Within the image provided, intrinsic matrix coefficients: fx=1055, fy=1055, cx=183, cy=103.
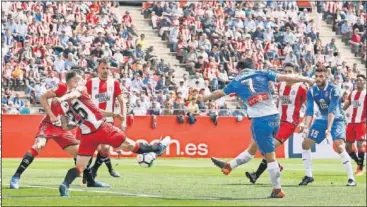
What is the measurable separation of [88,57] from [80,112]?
71.0ft

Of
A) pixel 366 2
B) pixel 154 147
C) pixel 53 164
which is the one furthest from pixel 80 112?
pixel 366 2

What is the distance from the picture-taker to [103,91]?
21.0 metres

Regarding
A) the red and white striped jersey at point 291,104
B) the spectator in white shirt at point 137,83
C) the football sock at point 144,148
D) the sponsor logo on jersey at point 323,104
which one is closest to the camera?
the football sock at point 144,148

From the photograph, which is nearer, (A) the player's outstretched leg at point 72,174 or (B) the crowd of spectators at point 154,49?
(A) the player's outstretched leg at point 72,174

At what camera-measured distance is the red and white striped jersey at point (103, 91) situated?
2075cm

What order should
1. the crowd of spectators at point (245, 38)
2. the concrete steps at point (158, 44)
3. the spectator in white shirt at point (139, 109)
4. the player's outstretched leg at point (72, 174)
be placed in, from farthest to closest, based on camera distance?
1. the crowd of spectators at point (245, 38)
2. the concrete steps at point (158, 44)
3. the spectator in white shirt at point (139, 109)
4. the player's outstretched leg at point (72, 174)

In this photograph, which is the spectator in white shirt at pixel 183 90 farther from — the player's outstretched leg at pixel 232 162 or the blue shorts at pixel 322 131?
the player's outstretched leg at pixel 232 162

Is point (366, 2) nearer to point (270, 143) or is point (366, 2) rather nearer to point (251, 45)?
point (251, 45)

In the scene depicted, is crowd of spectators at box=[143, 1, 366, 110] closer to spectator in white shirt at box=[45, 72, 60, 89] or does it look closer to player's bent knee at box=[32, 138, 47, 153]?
spectator in white shirt at box=[45, 72, 60, 89]

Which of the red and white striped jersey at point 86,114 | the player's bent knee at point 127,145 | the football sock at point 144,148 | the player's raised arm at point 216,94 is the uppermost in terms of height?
the player's raised arm at point 216,94

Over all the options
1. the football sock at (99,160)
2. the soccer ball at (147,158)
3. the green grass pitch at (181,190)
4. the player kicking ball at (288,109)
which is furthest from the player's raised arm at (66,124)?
the player kicking ball at (288,109)

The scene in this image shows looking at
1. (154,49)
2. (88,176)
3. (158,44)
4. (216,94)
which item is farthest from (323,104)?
(158,44)

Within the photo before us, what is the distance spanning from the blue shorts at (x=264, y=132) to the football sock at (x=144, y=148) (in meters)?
2.24

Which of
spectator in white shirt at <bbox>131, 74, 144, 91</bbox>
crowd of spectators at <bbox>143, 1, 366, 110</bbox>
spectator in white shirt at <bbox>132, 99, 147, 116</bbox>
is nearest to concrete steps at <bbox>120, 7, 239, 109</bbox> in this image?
crowd of spectators at <bbox>143, 1, 366, 110</bbox>
